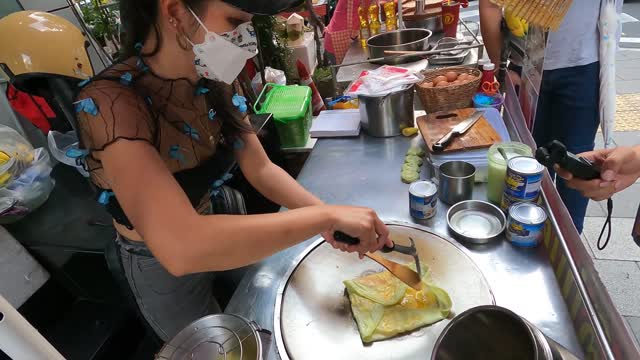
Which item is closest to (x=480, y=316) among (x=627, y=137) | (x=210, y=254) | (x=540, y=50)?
(x=210, y=254)

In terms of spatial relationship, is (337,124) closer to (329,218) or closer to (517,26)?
(517,26)

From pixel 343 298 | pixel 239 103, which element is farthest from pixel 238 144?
pixel 343 298

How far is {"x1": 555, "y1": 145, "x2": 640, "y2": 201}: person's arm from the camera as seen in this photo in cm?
109

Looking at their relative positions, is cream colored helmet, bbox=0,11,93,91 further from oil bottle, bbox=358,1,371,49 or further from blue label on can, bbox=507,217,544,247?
oil bottle, bbox=358,1,371,49

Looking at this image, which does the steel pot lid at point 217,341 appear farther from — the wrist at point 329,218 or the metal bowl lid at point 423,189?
the metal bowl lid at point 423,189

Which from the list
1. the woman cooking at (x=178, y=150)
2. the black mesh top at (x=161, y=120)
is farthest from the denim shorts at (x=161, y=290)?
the black mesh top at (x=161, y=120)

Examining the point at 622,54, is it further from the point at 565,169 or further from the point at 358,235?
the point at 358,235

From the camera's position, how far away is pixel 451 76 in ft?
6.13

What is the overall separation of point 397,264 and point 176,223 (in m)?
0.61

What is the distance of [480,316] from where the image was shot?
72cm

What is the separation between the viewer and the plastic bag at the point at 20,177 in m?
1.85

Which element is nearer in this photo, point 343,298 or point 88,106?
point 88,106

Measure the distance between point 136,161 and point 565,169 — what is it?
45.3 inches

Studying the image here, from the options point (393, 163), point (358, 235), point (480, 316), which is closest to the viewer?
point (480, 316)
